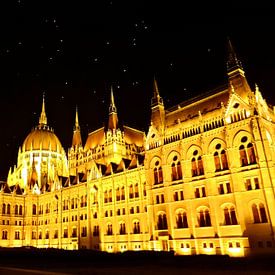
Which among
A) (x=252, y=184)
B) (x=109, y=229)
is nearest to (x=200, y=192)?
(x=252, y=184)

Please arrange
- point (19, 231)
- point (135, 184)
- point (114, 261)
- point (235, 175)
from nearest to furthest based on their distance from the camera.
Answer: point (114, 261), point (235, 175), point (135, 184), point (19, 231)

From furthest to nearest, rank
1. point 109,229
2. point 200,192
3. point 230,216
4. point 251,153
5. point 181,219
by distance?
point 109,229
point 181,219
point 200,192
point 230,216
point 251,153

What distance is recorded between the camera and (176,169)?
5094 cm

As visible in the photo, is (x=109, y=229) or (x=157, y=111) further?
(x=109, y=229)

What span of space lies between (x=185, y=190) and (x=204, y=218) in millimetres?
5270

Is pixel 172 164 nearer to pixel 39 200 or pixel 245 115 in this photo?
pixel 245 115

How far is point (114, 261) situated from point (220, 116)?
26.5 m

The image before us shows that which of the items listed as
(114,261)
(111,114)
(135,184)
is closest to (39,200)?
(111,114)

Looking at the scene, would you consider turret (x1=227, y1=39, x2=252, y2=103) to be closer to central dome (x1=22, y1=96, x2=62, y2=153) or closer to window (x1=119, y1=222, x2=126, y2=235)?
window (x1=119, y1=222, x2=126, y2=235)

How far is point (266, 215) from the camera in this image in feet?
125

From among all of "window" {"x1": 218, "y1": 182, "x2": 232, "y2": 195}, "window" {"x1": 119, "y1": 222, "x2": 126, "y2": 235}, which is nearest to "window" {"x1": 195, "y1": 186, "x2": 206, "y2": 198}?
"window" {"x1": 218, "y1": 182, "x2": 232, "y2": 195}

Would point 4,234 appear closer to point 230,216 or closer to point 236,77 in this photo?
point 230,216

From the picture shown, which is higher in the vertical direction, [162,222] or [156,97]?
[156,97]

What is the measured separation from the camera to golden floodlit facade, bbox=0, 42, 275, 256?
133 feet
